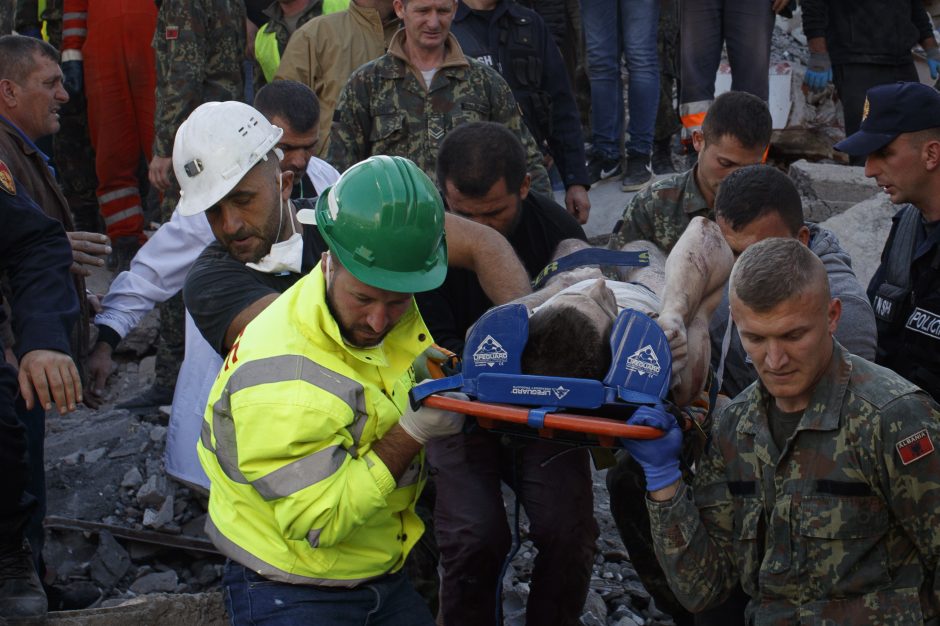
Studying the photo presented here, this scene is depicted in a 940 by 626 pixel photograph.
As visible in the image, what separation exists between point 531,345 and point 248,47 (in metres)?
5.39

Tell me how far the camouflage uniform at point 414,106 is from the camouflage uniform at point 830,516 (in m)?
3.02

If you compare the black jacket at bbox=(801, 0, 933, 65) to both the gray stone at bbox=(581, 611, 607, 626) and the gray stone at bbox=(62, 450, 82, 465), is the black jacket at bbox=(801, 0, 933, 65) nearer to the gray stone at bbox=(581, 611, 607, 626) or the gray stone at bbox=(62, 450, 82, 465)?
the gray stone at bbox=(581, 611, 607, 626)

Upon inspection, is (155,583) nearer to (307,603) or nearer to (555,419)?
(307,603)

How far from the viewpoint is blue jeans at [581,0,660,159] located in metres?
7.50

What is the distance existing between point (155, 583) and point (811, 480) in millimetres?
3248

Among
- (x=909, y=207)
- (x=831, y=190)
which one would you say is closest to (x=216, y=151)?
(x=909, y=207)

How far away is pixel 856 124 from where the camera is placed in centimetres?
730

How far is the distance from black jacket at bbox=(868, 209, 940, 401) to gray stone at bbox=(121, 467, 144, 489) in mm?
3642

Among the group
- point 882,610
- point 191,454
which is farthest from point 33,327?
point 882,610

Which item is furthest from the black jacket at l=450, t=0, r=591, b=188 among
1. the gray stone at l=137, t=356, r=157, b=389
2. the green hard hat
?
the green hard hat

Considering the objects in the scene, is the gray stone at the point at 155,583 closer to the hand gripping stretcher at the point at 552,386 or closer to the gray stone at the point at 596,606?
the gray stone at the point at 596,606

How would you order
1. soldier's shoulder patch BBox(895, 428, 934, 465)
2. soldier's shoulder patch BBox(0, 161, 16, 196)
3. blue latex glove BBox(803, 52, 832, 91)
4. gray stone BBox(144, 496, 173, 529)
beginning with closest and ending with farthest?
soldier's shoulder patch BBox(895, 428, 934, 465)
soldier's shoulder patch BBox(0, 161, 16, 196)
gray stone BBox(144, 496, 173, 529)
blue latex glove BBox(803, 52, 832, 91)

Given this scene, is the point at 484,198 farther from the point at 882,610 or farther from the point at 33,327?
the point at 882,610

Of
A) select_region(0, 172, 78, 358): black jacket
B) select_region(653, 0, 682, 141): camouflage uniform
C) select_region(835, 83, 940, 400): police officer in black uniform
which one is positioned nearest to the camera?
select_region(0, 172, 78, 358): black jacket
